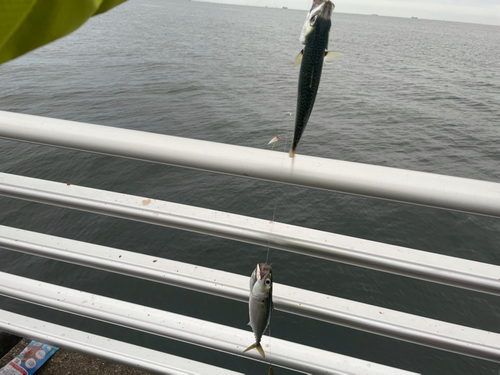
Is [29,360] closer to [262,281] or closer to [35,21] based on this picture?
[262,281]

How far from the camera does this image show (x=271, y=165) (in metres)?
0.99

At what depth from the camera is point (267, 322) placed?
1155 millimetres

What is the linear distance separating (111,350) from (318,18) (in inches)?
67.9

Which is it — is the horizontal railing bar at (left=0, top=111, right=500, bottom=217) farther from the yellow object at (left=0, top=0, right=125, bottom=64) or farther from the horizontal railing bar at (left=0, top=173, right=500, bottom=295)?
the yellow object at (left=0, top=0, right=125, bottom=64)

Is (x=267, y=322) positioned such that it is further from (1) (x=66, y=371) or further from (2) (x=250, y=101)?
(2) (x=250, y=101)

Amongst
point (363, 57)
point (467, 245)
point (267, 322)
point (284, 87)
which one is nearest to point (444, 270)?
point (267, 322)

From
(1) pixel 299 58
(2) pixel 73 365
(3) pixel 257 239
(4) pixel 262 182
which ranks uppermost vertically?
(1) pixel 299 58

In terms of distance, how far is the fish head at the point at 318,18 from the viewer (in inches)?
24.3

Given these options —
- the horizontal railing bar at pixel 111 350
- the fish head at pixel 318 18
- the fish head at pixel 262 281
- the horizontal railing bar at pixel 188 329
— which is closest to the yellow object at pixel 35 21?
the fish head at pixel 318 18

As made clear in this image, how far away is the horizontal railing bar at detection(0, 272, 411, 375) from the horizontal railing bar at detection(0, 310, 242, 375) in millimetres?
190

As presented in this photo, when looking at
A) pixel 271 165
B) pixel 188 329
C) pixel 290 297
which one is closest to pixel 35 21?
pixel 271 165

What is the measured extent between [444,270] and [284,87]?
21.3m

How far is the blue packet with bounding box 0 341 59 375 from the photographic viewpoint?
1842 millimetres

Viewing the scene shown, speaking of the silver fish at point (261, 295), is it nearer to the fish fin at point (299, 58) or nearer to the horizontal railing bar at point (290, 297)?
the horizontal railing bar at point (290, 297)
